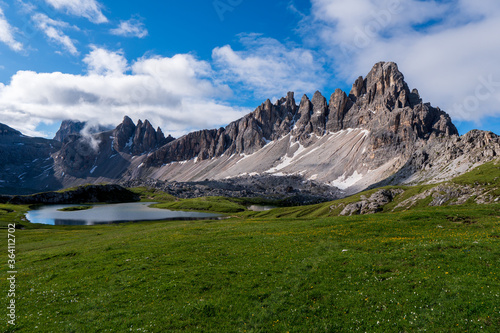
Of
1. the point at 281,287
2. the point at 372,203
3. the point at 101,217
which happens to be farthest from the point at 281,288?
the point at 101,217

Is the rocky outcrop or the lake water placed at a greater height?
the rocky outcrop

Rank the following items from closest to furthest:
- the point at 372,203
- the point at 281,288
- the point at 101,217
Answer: the point at 281,288
the point at 372,203
the point at 101,217

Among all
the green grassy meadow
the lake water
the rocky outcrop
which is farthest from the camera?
the lake water

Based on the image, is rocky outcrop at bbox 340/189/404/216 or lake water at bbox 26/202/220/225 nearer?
rocky outcrop at bbox 340/189/404/216

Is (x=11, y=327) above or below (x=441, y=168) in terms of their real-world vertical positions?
below

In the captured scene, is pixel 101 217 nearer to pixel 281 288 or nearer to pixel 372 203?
pixel 372 203

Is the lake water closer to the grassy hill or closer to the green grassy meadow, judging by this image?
the grassy hill

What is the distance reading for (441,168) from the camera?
560 feet

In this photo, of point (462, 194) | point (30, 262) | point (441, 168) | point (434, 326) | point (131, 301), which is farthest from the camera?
point (441, 168)

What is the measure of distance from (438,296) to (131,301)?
19.7 m

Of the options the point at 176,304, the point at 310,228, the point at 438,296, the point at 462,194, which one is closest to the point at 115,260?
the point at 176,304

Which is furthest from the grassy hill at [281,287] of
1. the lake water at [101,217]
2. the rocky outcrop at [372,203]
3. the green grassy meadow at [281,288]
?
the lake water at [101,217]

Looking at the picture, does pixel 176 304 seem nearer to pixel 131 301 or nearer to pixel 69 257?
pixel 131 301

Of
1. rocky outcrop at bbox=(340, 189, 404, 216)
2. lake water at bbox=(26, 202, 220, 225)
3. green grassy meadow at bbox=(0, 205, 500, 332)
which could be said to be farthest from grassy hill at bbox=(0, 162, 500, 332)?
lake water at bbox=(26, 202, 220, 225)
